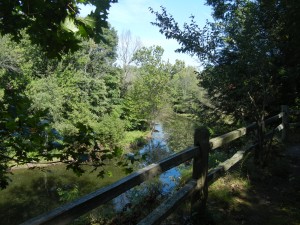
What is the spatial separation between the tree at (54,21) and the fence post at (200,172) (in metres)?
2.04

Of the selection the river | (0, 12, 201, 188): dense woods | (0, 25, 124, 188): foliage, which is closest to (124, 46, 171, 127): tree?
(0, 12, 201, 188): dense woods

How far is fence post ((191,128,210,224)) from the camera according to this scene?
396 cm

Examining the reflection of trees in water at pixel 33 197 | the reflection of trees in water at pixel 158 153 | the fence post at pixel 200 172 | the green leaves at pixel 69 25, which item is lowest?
the reflection of trees in water at pixel 33 197

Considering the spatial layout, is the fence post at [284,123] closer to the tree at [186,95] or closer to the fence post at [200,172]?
the tree at [186,95]

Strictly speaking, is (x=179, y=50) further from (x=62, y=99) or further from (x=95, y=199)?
(x=62, y=99)

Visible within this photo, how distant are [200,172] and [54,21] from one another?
2669 mm

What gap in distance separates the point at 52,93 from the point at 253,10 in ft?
75.6

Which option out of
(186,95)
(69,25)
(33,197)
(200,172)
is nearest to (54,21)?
(69,25)

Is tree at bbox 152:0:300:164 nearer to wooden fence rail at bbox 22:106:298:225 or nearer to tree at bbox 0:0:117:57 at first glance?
wooden fence rail at bbox 22:106:298:225

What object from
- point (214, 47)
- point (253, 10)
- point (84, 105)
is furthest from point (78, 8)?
point (84, 105)

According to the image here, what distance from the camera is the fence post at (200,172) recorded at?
3957 mm

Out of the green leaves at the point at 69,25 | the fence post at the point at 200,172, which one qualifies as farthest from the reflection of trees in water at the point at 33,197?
the green leaves at the point at 69,25

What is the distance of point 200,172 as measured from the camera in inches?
157

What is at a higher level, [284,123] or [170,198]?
[284,123]
